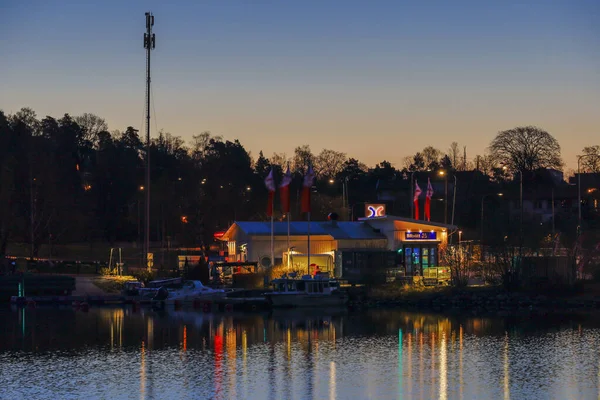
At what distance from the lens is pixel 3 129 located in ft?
395

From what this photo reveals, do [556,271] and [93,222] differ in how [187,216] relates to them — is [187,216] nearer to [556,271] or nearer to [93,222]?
[93,222]

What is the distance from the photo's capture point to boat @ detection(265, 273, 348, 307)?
6662 centimetres

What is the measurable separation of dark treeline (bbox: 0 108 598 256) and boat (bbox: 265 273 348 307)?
1392 inches

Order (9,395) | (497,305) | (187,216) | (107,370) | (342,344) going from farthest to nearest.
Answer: (187,216)
(497,305)
(342,344)
(107,370)
(9,395)

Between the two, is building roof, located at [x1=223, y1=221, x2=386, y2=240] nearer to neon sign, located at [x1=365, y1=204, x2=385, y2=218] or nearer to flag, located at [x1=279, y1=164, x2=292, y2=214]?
neon sign, located at [x1=365, y1=204, x2=385, y2=218]

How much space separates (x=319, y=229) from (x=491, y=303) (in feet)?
72.4

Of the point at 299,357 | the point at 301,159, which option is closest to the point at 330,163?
the point at 301,159

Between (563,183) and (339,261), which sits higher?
(563,183)

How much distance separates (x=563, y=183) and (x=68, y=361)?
4616 inches

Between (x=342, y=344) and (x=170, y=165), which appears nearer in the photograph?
(x=342, y=344)

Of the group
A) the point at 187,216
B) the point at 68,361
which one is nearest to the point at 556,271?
the point at 68,361

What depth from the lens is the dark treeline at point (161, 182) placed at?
101 meters

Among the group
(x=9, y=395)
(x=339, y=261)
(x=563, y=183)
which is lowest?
(x=9, y=395)

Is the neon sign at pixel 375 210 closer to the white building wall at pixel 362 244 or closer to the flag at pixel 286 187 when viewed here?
the white building wall at pixel 362 244
